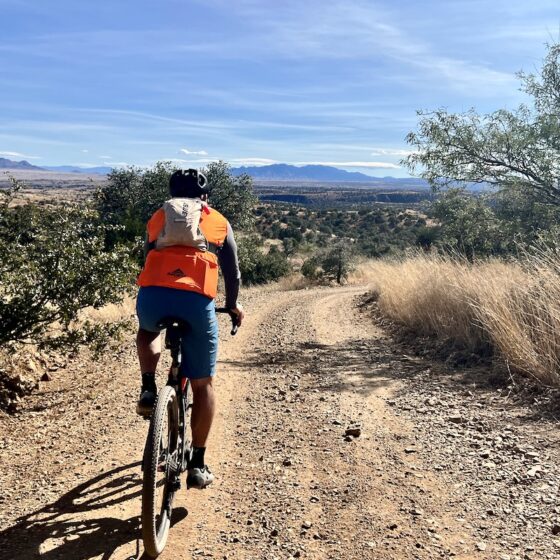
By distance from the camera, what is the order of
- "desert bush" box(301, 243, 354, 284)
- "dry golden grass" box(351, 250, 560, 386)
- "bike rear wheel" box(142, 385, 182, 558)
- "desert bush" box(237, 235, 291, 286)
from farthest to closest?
"desert bush" box(301, 243, 354, 284)
"desert bush" box(237, 235, 291, 286)
"dry golden grass" box(351, 250, 560, 386)
"bike rear wheel" box(142, 385, 182, 558)

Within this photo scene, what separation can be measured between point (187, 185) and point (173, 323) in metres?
0.95

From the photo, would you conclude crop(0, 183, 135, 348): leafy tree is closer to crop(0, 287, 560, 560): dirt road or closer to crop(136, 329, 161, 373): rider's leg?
crop(0, 287, 560, 560): dirt road

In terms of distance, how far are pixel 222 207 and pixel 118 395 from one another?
1749 cm

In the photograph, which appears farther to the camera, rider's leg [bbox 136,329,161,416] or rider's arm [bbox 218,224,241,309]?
rider's arm [bbox 218,224,241,309]

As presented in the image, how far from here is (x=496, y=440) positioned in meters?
4.29

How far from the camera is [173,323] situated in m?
2.93

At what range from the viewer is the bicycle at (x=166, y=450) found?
8.40ft

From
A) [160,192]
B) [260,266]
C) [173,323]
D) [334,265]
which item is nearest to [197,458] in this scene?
[173,323]

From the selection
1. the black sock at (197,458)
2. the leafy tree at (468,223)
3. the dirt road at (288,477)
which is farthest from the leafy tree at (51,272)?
the leafy tree at (468,223)

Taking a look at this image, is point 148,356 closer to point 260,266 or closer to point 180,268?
point 180,268

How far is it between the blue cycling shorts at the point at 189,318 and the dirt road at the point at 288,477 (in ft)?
→ 3.33

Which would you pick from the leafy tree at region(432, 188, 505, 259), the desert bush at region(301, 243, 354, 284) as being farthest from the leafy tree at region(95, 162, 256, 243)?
the leafy tree at region(432, 188, 505, 259)

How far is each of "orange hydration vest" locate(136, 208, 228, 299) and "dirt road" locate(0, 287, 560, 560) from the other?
1.51 meters

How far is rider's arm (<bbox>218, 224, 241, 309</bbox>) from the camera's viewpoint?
3.21 metres
